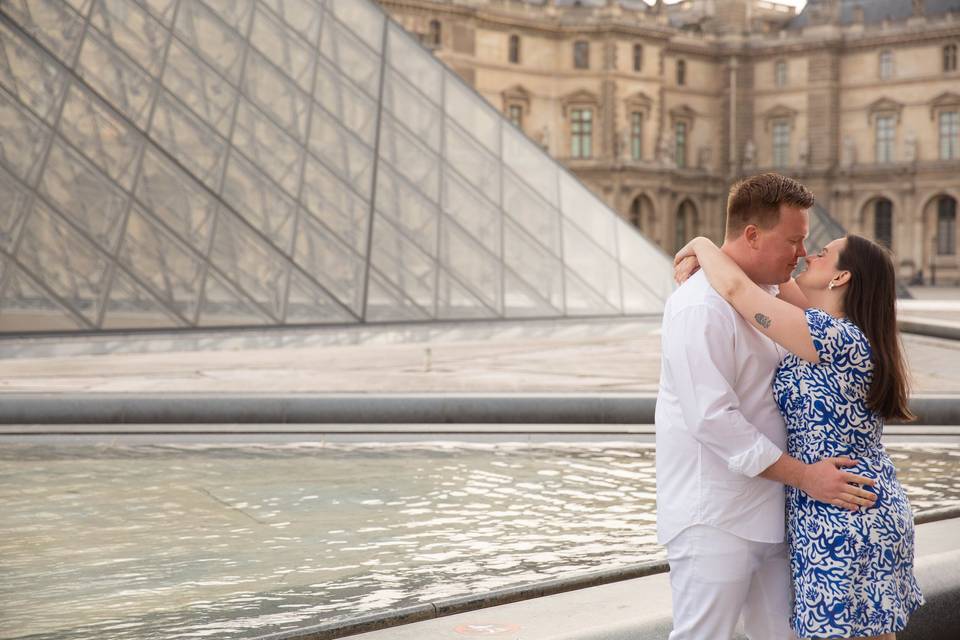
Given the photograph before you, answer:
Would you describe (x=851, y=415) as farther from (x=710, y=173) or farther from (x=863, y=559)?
(x=710, y=173)

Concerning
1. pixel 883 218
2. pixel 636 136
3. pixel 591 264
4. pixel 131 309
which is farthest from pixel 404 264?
pixel 883 218

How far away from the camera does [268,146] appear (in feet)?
52.0

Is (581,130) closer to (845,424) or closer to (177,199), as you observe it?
(177,199)

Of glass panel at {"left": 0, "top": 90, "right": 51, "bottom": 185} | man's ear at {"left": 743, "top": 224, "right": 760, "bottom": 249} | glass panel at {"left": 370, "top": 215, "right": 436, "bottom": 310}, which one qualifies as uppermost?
glass panel at {"left": 0, "top": 90, "right": 51, "bottom": 185}

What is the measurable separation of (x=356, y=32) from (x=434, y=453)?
11158 mm

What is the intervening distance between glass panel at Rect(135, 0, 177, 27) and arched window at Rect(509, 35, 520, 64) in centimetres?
3843

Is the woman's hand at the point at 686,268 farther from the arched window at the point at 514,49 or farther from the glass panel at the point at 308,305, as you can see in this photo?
the arched window at the point at 514,49

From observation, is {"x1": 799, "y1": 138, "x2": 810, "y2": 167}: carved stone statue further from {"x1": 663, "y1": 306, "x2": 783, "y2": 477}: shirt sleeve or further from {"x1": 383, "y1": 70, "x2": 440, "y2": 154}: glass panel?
{"x1": 663, "y1": 306, "x2": 783, "y2": 477}: shirt sleeve

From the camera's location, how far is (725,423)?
249 cm

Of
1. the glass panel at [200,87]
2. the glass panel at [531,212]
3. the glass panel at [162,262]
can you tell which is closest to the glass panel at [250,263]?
the glass panel at [162,262]

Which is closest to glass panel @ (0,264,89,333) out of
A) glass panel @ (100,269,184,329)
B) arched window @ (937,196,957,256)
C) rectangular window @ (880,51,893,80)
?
glass panel @ (100,269,184,329)

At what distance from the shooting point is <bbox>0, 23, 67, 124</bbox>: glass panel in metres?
14.6

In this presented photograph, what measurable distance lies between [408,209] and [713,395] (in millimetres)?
13773

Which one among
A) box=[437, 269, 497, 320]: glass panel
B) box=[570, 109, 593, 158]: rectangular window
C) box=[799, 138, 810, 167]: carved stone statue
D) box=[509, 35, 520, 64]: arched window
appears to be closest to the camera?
box=[437, 269, 497, 320]: glass panel
